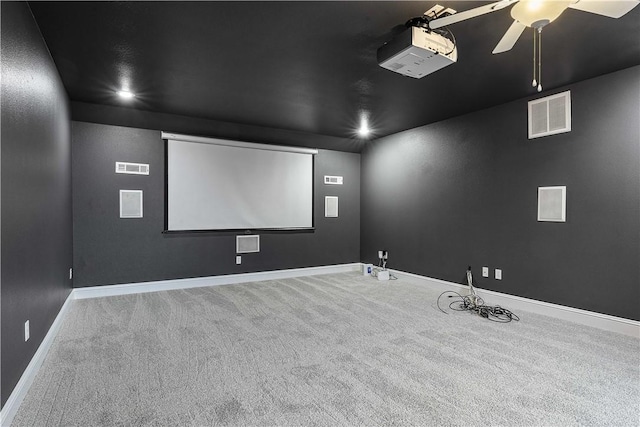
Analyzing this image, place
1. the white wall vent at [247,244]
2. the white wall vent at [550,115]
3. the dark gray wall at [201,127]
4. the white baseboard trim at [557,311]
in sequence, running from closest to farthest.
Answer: the white baseboard trim at [557,311], the white wall vent at [550,115], the dark gray wall at [201,127], the white wall vent at [247,244]

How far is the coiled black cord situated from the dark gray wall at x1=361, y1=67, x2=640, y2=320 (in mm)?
367

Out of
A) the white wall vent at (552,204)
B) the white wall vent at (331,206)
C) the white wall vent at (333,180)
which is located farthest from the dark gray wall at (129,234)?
the white wall vent at (552,204)

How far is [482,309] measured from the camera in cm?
396

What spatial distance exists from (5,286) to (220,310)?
2328 millimetres

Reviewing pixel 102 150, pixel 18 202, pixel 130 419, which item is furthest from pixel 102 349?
pixel 102 150

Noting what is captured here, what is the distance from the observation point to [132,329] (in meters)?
3.35

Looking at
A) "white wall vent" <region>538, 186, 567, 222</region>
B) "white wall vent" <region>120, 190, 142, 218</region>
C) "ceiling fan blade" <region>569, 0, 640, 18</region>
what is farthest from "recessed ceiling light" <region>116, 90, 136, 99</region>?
"white wall vent" <region>538, 186, 567, 222</region>

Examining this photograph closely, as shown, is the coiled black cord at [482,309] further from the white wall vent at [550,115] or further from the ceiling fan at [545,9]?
the ceiling fan at [545,9]

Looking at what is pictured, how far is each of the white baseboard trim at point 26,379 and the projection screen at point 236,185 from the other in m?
2.31

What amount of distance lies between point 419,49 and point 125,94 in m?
3.53

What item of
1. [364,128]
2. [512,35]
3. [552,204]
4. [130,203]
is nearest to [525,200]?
[552,204]

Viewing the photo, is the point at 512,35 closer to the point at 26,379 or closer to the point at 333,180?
the point at 26,379

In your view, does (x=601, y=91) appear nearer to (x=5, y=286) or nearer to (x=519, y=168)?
(x=519, y=168)

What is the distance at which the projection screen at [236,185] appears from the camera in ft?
16.9
